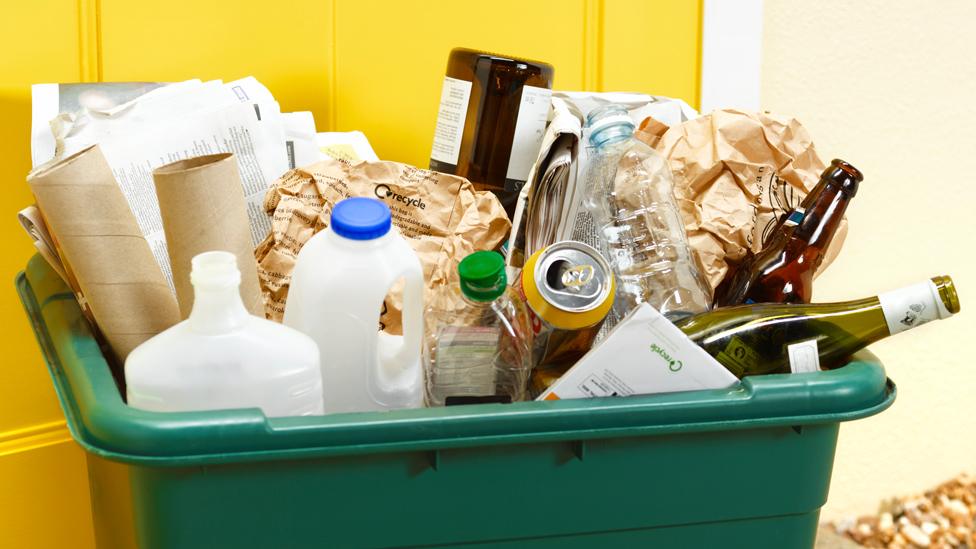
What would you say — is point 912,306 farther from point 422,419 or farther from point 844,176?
point 422,419

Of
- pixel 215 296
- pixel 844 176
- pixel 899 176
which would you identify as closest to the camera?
pixel 215 296

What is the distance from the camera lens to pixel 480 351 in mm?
772

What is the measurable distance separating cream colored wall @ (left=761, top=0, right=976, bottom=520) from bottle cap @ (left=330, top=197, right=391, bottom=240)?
1.03 m

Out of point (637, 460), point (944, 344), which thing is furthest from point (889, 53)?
point (637, 460)

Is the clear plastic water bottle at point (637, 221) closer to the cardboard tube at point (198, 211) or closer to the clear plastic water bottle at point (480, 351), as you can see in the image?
the clear plastic water bottle at point (480, 351)

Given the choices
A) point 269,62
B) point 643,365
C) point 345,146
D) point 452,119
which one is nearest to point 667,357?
point 643,365

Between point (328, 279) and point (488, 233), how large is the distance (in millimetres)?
273

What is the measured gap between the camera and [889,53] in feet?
5.30

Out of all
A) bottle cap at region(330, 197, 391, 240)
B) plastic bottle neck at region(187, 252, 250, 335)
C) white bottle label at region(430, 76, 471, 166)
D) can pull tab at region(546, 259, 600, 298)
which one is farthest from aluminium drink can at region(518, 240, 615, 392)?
white bottle label at region(430, 76, 471, 166)

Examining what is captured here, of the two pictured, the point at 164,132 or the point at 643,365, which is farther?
the point at 164,132

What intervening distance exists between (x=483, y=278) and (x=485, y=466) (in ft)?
0.46

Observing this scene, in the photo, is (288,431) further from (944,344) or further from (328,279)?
(944,344)

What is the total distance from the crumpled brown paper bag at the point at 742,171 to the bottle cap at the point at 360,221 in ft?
1.22

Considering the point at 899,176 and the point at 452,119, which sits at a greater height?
the point at 452,119
